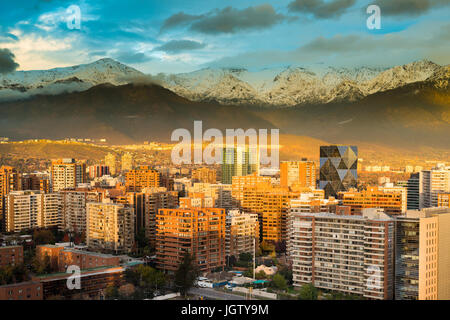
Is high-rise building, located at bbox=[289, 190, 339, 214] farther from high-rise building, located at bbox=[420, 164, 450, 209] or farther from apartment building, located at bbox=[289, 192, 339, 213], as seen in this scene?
high-rise building, located at bbox=[420, 164, 450, 209]

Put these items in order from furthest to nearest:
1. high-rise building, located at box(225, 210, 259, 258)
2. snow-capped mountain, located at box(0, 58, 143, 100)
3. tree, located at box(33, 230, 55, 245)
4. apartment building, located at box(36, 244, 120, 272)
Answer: snow-capped mountain, located at box(0, 58, 143, 100), tree, located at box(33, 230, 55, 245), high-rise building, located at box(225, 210, 259, 258), apartment building, located at box(36, 244, 120, 272)

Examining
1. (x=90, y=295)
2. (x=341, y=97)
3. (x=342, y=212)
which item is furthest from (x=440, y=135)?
(x=90, y=295)

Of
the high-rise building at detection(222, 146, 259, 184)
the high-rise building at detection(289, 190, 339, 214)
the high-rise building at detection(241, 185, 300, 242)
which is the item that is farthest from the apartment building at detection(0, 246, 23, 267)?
the high-rise building at detection(222, 146, 259, 184)

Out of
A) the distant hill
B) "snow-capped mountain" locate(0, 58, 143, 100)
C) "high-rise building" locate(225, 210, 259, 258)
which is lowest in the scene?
"high-rise building" locate(225, 210, 259, 258)

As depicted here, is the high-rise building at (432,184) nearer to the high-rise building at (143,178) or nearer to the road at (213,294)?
the high-rise building at (143,178)

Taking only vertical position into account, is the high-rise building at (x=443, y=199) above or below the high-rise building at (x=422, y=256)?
above

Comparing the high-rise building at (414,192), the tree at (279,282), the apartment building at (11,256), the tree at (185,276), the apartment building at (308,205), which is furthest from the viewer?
the high-rise building at (414,192)

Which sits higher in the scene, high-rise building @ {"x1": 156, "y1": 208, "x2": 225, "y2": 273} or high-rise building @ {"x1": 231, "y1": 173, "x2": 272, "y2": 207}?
high-rise building @ {"x1": 231, "y1": 173, "x2": 272, "y2": 207}

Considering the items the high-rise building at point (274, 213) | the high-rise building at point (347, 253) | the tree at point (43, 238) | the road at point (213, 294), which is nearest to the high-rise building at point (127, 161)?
the tree at point (43, 238)
